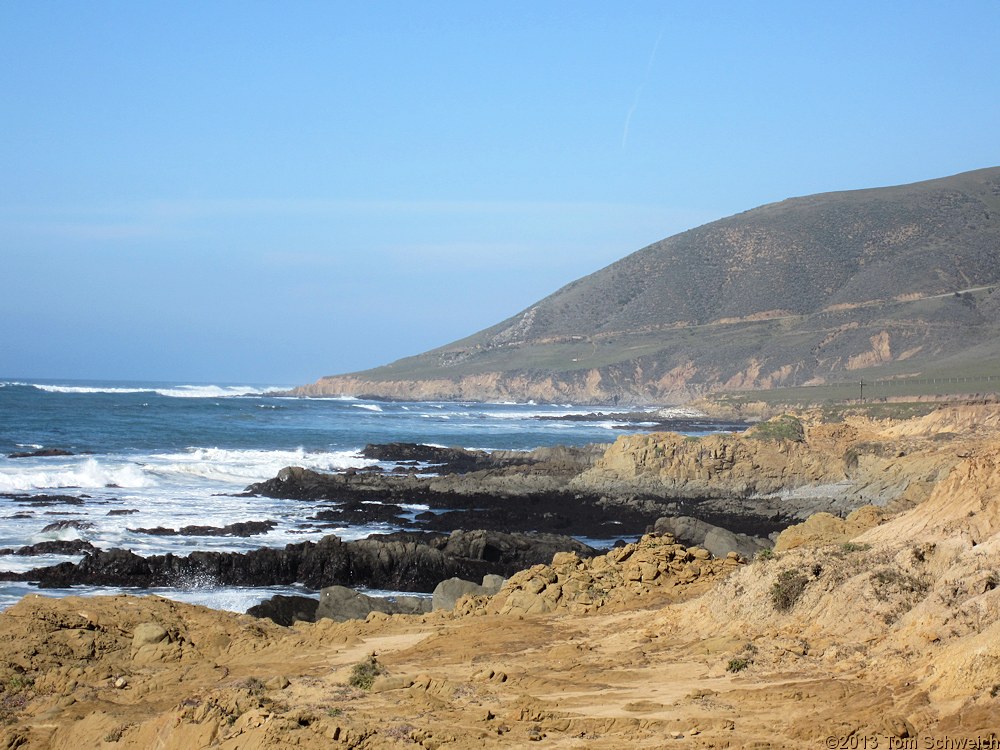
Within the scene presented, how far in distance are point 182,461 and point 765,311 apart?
333 ft

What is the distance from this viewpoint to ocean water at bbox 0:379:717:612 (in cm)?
2550

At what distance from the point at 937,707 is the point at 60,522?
76.5 feet

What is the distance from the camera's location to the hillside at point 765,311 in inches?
4555

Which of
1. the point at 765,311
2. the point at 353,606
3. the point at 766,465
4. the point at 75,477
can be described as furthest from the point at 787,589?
the point at 765,311

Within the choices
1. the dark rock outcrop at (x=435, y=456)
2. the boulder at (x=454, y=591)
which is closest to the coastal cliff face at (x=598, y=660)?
the boulder at (x=454, y=591)

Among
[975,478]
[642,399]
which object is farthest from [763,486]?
[642,399]

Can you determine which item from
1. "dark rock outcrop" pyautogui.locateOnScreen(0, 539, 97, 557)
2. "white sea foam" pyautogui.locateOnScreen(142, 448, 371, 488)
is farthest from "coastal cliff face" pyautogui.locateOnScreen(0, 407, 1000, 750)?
"white sea foam" pyautogui.locateOnScreen(142, 448, 371, 488)

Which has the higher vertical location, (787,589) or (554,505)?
(787,589)

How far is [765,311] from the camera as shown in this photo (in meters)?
135

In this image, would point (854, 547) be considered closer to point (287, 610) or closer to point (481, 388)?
point (287, 610)

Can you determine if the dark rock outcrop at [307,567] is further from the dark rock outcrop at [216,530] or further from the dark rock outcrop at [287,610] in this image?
the dark rock outcrop at [216,530]

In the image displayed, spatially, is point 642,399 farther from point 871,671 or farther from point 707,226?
point 871,671

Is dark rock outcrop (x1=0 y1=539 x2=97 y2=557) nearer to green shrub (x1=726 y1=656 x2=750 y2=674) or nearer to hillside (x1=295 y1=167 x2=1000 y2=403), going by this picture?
green shrub (x1=726 y1=656 x2=750 y2=674)

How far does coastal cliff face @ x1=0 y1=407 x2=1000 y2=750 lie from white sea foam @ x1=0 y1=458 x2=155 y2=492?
24694 millimetres
